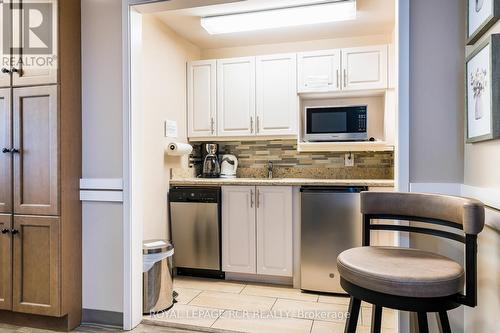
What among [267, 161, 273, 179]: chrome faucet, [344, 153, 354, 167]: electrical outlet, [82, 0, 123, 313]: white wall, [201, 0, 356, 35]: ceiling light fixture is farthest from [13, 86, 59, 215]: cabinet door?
[344, 153, 354, 167]: electrical outlet

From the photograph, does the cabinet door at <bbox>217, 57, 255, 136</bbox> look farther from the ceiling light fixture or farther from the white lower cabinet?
the white lower cabinet

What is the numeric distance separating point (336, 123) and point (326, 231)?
1030mm

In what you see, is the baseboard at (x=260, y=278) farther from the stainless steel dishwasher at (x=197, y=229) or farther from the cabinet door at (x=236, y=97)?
the cabinet door at (x=236, y=97)

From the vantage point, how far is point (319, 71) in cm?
311

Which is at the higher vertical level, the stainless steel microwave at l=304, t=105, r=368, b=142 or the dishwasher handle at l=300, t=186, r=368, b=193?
the stainless steel microwave at l=304, t=105, r=368, b=142

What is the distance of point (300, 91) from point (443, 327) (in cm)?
235

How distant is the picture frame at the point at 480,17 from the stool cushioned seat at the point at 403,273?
95cm

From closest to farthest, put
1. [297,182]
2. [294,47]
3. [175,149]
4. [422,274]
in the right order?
[422,274] → [297,182] → [175,149] → [294,47]

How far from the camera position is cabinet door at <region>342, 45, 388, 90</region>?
2.98 metres

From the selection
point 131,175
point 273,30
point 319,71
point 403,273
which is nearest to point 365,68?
point 319,71

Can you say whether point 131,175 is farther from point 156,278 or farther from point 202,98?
point 202,98

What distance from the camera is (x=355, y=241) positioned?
8.46 feet

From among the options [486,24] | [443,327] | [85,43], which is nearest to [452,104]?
[486,24]

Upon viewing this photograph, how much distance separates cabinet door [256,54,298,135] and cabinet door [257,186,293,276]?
693mm
